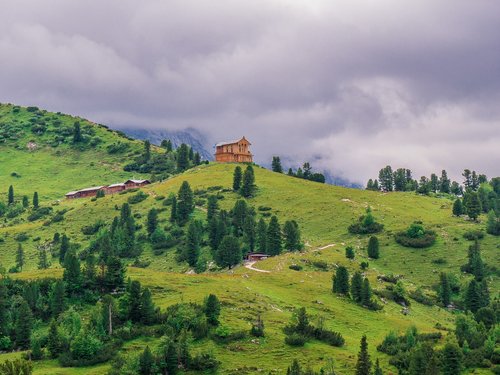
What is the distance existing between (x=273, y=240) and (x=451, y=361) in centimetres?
7676

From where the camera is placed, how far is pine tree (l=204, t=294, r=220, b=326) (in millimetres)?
106000

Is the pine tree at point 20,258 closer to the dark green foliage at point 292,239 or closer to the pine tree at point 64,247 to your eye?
the pine tree at point 64,247

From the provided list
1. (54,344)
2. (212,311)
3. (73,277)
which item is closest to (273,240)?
(73,277)

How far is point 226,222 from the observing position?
189375 millimetres

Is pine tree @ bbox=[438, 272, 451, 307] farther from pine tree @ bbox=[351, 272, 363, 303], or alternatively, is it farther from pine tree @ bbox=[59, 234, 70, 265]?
pine tree @ bbox=[59, 234, 70, 265]

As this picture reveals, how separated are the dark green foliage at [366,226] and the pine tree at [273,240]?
3093 cm

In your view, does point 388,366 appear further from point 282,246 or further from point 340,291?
point 282,246

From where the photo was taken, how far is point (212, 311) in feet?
349

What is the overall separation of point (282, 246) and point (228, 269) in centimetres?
2219

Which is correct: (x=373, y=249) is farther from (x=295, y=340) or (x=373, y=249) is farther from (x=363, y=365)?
(x=363, y=365)

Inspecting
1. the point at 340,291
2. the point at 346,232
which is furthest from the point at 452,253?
the point at 340,291

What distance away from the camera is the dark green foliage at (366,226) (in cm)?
18988

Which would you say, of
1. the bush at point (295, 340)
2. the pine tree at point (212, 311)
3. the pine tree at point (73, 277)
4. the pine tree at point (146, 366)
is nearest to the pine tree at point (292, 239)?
the pine tree at point (73, 277)

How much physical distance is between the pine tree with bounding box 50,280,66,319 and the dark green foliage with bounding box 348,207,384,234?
97841mm
